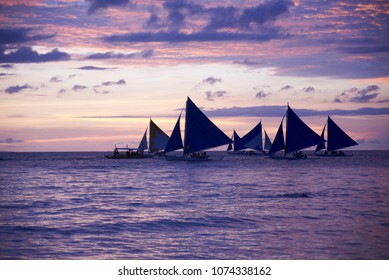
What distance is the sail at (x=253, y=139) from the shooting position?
119 meters

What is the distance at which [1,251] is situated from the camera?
1747cm

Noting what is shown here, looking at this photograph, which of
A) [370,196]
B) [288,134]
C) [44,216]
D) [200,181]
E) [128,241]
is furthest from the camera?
[288,134]

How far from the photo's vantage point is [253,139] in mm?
121312

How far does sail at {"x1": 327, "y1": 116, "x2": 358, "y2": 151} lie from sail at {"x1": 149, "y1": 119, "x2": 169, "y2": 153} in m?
30.9

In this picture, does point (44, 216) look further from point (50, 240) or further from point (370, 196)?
point (370, 196)

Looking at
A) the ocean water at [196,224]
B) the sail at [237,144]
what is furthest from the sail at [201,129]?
the sail at [237,144]

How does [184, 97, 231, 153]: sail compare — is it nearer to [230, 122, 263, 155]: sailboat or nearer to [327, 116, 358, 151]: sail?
[327, 116, 358, 151]: sail

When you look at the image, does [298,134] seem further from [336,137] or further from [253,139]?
[253,139]

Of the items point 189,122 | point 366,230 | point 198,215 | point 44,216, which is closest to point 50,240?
point 44,216

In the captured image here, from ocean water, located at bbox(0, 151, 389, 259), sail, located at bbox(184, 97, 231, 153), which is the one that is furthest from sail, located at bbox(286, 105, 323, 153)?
ocean water, located at bbox(0, 151, 389, 259)

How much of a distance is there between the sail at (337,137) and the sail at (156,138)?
101 feet

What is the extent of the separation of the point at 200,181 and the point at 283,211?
22958 millimetres

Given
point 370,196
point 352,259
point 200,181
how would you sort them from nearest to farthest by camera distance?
point 352,259, point 370,196, point 200,181

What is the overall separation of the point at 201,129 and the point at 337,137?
36.7 metres
